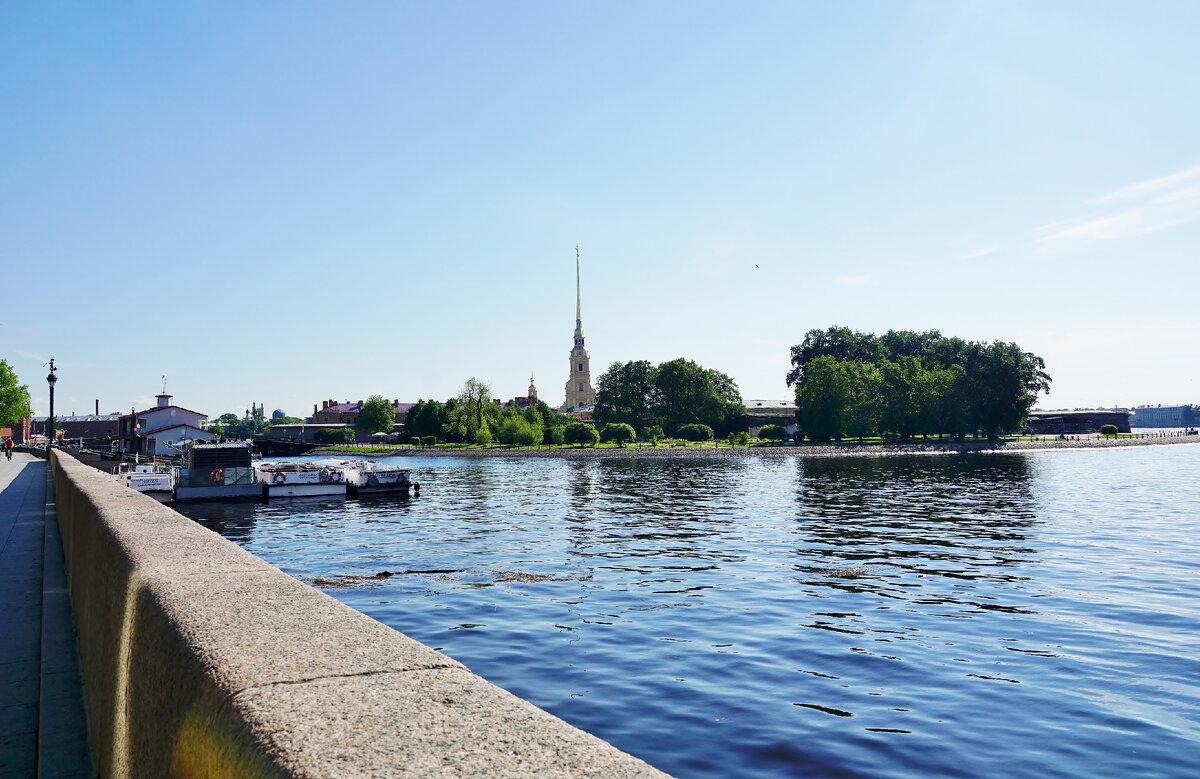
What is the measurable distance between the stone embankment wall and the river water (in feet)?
21.4

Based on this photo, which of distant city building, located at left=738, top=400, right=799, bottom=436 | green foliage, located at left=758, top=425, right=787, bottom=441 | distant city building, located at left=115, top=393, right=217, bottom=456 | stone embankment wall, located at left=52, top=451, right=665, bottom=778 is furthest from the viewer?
distant city building, located at left=738, top=400, right=799, bottom=436

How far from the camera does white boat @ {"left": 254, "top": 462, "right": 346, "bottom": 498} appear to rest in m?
52.6

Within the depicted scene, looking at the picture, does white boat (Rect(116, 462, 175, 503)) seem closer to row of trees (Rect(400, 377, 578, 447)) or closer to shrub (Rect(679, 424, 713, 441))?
row of trees (Rect(400, 377, 578, 447))

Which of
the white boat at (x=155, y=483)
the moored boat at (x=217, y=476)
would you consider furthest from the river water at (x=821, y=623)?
the white boat at (x=155, y=483)

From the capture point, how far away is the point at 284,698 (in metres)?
2.77

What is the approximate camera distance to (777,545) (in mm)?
28422

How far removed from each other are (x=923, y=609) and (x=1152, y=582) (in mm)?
7518

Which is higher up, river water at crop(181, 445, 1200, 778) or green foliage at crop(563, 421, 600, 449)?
green foliage at crop(563, 421, 600, 449)

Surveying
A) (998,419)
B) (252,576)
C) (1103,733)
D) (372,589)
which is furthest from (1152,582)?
(998,419)

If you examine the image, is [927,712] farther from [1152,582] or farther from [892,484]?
[892,484]

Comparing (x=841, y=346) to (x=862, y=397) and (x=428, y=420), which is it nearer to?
(x=862, y=397)

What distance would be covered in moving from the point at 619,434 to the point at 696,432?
1692cm

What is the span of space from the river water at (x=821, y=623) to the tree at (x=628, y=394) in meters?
109

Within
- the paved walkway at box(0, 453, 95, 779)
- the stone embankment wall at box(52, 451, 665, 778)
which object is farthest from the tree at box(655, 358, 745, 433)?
the stone embankment wall at box(52, 451, 665, 778)
